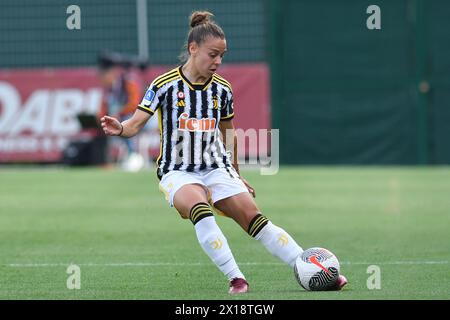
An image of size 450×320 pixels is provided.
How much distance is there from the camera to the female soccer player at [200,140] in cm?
799

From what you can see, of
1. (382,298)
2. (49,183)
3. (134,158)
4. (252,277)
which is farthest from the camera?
(134,158)

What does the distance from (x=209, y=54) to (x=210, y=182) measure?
0.92 metres

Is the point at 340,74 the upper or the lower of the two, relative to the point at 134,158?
upper

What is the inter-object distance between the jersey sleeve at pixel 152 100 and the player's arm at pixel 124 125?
0.12 ft

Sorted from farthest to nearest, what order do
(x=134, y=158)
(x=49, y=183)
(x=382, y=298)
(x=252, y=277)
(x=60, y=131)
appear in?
(x=60, y=131) → (x=134, y=158) → (x=49, y=183) → (x=252, y=277) → (x=382, y=298)

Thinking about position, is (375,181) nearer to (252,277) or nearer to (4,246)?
(4,246)

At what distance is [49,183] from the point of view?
19953 millimetres

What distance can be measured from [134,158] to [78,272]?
14852mm

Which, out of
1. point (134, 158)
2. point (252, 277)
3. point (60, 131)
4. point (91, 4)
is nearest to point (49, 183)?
point (134, 158)

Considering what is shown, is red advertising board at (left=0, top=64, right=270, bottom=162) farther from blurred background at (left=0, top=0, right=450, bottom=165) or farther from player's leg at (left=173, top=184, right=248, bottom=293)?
player's leg at (left=173, top=184, right=248, bottom=293)

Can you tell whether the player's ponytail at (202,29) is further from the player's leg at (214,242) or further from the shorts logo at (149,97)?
the player's leg at (214,242)

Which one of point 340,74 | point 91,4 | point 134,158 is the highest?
point 91,4

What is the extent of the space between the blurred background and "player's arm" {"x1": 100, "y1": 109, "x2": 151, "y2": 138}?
53.8 feet

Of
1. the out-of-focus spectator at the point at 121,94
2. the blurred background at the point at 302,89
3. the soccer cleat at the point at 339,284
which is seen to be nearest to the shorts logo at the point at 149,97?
the soccer cleat at the point at 339,284
